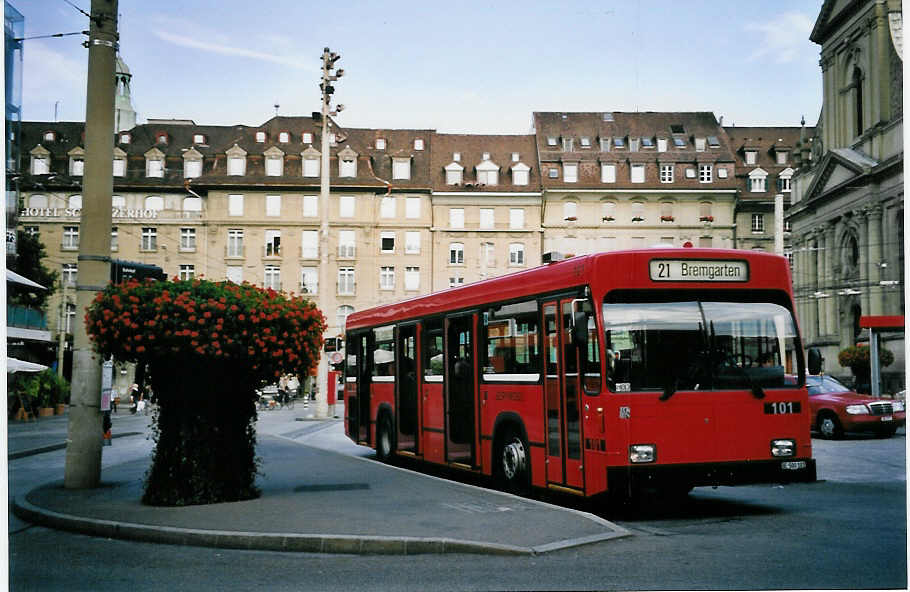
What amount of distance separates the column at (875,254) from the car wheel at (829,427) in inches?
479

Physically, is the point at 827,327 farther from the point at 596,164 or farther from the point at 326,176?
the point at 596,164

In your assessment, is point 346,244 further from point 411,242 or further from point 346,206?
point 411,242

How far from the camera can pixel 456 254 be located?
193 feet

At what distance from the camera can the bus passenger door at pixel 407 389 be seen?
1652 centimetres

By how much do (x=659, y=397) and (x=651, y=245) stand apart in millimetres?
1811

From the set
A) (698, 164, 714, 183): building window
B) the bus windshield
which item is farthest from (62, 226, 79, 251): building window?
(698, 164, 714, 183): building window

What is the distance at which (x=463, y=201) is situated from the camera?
61625 millimetres

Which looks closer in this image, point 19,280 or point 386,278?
point 19,280

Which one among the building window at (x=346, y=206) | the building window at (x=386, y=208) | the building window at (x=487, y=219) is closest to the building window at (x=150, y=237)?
the building window at (x=346, y=206)

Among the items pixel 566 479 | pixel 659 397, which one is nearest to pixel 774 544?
pixel 659 397

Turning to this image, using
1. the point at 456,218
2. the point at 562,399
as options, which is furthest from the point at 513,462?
the point at 456,218

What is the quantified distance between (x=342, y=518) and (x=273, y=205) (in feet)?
137

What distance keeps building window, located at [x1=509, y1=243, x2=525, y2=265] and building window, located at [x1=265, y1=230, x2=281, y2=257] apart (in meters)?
14.9

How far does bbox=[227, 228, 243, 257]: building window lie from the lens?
4616cm
